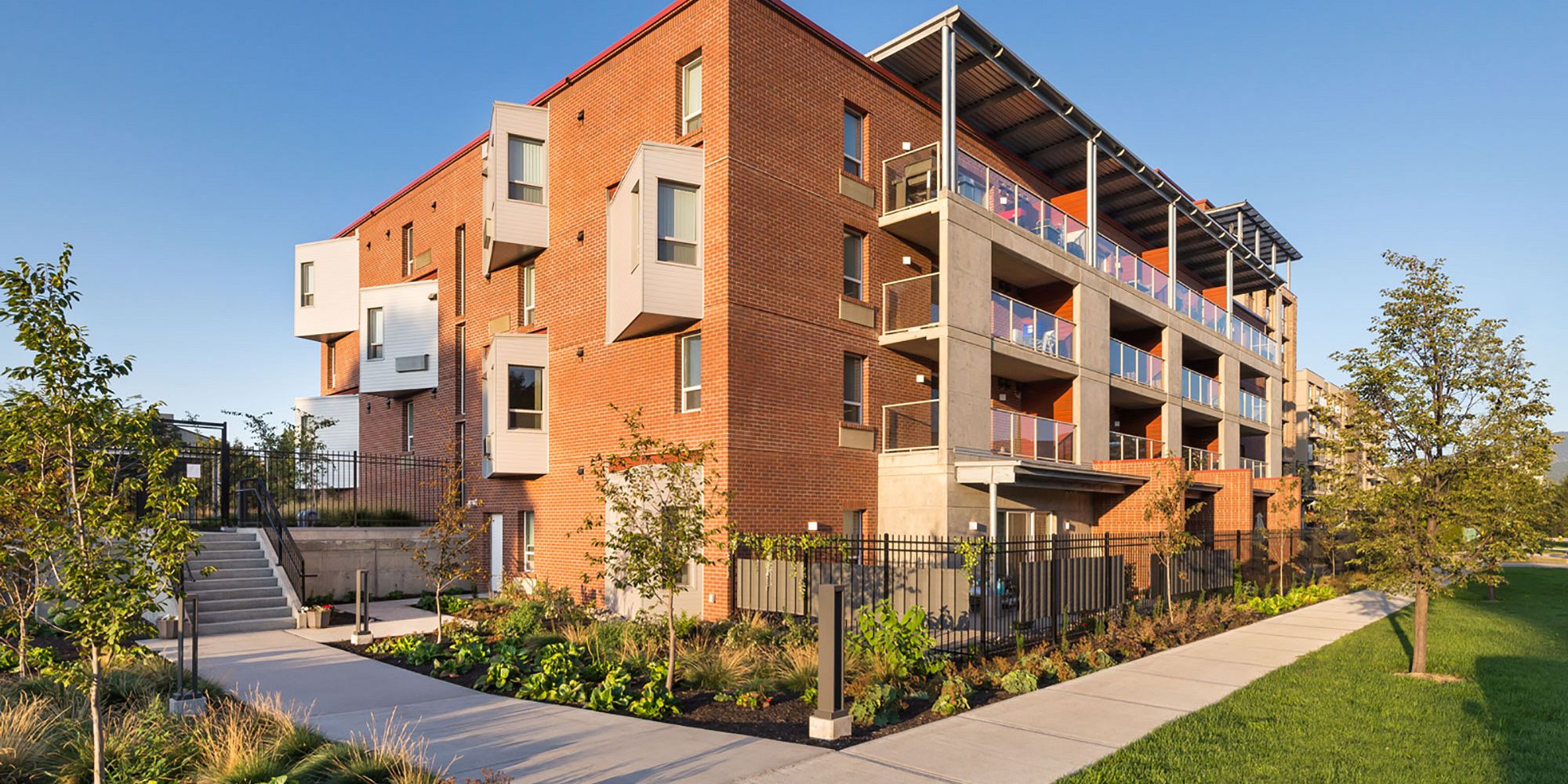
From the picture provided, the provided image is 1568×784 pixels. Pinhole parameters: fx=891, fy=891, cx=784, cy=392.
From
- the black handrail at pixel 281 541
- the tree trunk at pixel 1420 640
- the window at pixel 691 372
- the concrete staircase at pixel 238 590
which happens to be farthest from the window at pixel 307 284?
the tree trunk at pixel 1420 640

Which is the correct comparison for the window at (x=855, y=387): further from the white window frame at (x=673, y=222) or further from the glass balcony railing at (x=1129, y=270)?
the glass balcony railing at (x=1129, y=270)

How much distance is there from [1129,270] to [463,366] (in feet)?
65.9

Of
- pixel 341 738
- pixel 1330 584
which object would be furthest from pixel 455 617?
pixel 1330 584

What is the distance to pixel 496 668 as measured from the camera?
453 inches

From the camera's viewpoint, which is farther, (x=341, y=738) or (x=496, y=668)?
(x=496, y=668)

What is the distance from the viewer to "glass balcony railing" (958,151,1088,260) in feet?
68.6

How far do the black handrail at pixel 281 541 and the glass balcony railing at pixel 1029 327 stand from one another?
16001 millimetres

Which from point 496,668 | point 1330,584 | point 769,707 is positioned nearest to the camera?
point 769,707

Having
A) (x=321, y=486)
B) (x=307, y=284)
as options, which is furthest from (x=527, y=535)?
(x=307, y=284)

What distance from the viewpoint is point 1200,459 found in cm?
3088

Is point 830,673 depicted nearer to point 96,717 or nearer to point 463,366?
point 96,717

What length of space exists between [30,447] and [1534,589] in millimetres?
37973

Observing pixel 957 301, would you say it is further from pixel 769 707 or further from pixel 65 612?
pixel 65 612

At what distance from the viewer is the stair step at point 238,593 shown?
55.4ft
